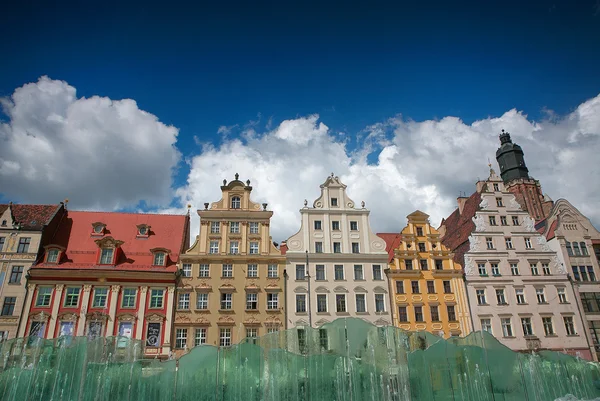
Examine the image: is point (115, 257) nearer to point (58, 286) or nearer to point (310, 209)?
point (58, 286)

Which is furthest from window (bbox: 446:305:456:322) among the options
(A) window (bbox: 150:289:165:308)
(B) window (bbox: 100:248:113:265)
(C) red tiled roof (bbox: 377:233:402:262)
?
(B) window (bbox: 100:248:113:265)

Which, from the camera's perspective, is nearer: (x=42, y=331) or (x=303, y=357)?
(x=303, y=357)

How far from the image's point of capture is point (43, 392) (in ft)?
69.9

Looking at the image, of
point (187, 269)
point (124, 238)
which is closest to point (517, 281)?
point (187, 269)

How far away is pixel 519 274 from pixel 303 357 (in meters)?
25.5

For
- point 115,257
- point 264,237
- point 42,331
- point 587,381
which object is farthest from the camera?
point 264,237

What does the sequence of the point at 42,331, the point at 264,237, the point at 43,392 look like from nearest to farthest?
the point at 43,392 → the point at 42,331 → the point at 264,237

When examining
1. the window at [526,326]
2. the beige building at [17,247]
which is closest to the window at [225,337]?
the beige building at [17,247]

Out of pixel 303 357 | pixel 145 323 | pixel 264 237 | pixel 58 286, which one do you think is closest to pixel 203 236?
pixel 264 237

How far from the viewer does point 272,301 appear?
36406mm

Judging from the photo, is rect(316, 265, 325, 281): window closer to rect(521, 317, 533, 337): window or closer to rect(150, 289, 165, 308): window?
rect(150, 289, 165, 308): window

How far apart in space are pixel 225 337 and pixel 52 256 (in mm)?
14921

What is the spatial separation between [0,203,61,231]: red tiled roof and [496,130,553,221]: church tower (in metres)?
58.3

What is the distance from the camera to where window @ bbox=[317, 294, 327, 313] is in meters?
36.4
